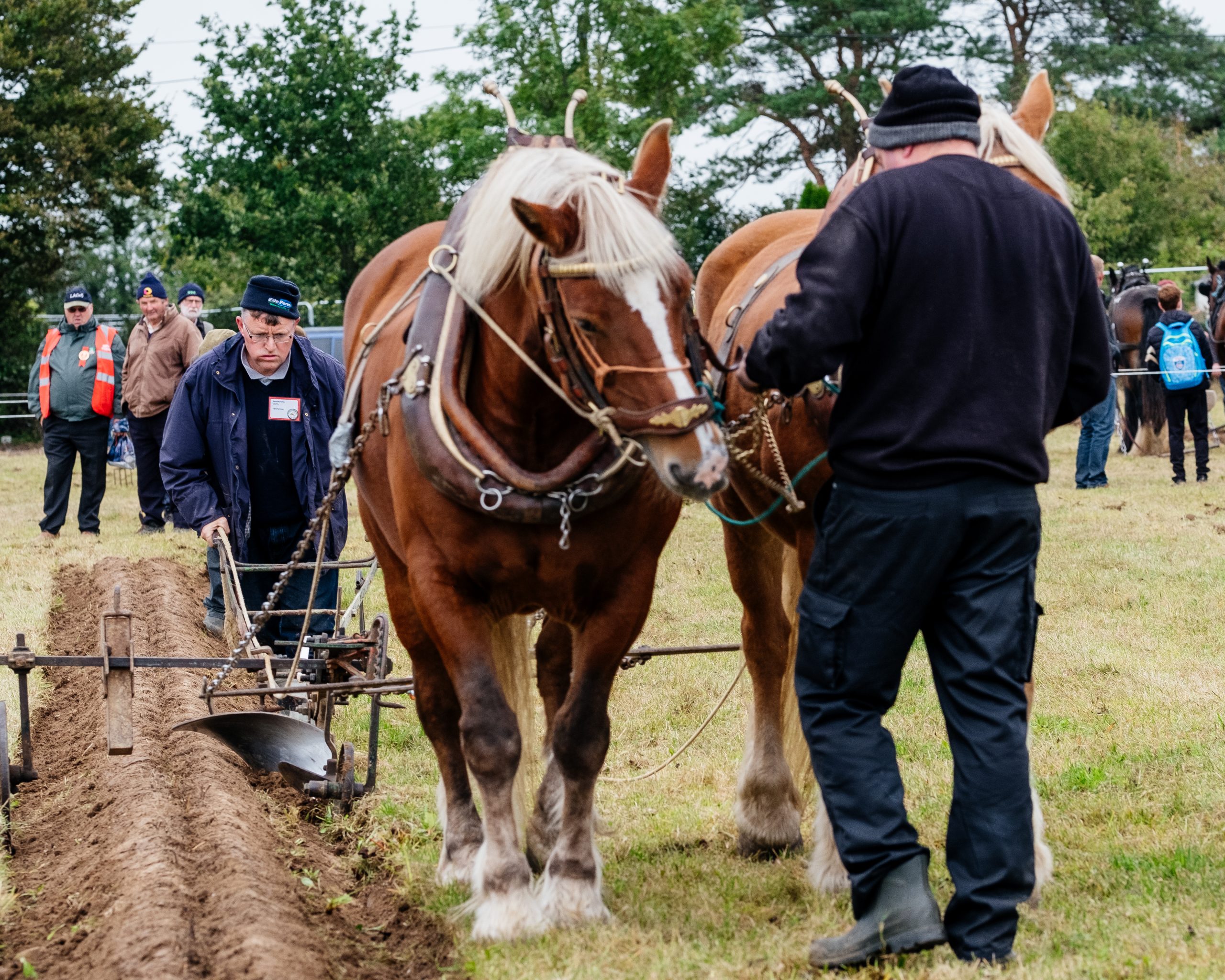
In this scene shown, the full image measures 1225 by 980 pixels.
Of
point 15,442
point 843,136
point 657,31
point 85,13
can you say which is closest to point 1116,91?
point 843,136

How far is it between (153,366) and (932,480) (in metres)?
10.0

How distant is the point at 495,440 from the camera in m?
3.78

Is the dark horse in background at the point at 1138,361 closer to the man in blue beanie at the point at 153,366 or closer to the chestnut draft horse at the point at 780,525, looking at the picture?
→ the man in blue beanie at the point at 153,366

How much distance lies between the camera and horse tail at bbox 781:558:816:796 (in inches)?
179

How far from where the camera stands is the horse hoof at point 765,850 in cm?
454

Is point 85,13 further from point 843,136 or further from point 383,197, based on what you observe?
point 843,136

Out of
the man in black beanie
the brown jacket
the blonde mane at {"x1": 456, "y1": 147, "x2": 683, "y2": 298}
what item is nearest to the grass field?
the man in black beanie

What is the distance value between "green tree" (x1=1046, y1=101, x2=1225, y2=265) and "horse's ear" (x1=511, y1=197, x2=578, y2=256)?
24.0m

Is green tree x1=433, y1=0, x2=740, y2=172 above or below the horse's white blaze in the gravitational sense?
above

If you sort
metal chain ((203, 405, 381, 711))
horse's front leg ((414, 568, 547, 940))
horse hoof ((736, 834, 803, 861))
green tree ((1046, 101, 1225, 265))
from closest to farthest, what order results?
horse's front leg ((414, 568, 547, 940)) → metal chain ((203, 405, 381, 711)) → horse hoof ((736, 834, 803, 861)) → green tree ((1046, 101, 1225, 265))

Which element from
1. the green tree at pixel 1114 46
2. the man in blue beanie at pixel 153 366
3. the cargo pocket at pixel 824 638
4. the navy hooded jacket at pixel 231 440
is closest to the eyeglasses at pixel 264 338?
the navy hooded jacket at pixel 231 440

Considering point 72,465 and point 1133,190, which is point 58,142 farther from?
point 1133,190

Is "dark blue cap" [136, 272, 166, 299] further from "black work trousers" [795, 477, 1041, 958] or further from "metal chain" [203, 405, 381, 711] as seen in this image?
"black work trousers" [795, 477, 1041, 958]

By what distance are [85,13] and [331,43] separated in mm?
4513
